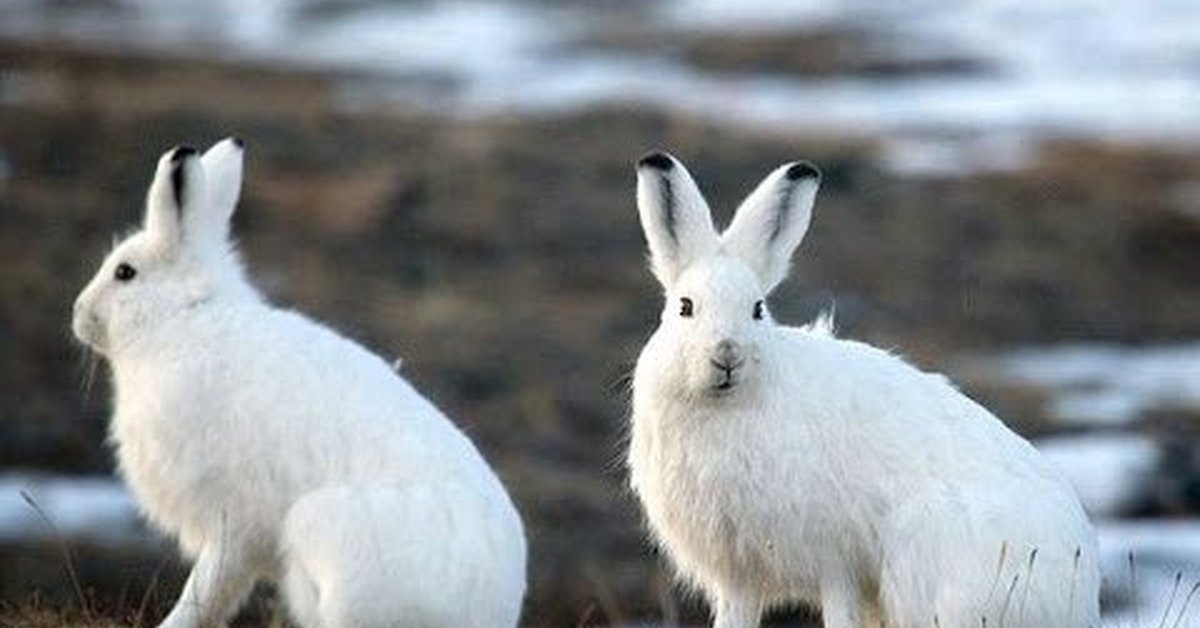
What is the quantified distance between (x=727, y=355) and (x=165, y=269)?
2.00 m

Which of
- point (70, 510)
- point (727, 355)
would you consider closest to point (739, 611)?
point (727, 355)

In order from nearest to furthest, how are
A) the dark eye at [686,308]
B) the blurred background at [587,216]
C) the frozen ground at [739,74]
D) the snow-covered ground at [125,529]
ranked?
the dark eye at [686,308], the snow-covered ground at [125,529], the blurred background at [587,216], the frozen ground at [739,74]

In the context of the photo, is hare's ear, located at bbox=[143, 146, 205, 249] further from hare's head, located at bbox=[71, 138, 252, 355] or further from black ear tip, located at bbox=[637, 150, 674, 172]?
black ear tip, located at bbox=[637, 150, 674, 172]

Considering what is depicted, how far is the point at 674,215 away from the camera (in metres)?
7.75

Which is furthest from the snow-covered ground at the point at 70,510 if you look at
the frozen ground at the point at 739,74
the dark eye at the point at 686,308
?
the frozen ground at the point at 739,74

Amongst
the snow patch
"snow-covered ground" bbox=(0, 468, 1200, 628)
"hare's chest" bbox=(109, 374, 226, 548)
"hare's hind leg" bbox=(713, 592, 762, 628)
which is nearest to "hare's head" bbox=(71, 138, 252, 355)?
"hare's chest" bbox=(109, 374, 226, 548)

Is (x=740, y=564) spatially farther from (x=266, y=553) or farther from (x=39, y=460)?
(x=39, y=460)

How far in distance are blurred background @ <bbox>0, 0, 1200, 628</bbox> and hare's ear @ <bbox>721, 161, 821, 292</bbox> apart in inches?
92.4

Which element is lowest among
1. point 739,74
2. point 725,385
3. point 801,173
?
point 739,74

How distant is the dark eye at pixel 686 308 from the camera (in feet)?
24.8

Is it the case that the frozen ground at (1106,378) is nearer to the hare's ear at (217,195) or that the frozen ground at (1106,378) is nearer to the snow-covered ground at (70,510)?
the snow-covered ground at (70,510)

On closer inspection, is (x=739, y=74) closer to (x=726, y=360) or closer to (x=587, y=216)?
(x=587, y=216)

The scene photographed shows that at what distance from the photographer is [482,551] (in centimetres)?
763

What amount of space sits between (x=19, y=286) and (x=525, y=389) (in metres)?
4.88
